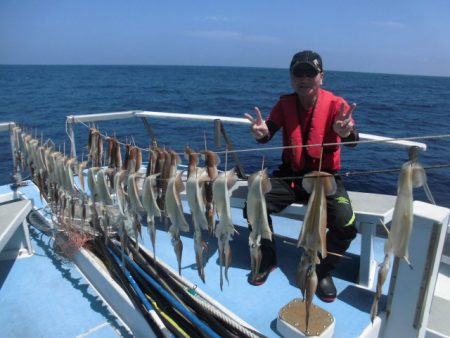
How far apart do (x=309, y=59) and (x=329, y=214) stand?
1.63m

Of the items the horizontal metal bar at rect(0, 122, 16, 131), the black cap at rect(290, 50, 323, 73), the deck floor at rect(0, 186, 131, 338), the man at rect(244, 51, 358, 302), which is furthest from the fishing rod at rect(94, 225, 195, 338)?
the black cap at rect(290, 50, 323, 73)

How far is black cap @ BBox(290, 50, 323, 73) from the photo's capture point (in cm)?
373

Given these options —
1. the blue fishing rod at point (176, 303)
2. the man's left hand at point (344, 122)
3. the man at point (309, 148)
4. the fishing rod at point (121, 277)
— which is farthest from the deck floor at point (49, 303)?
the man's left hand at point (344, 122)

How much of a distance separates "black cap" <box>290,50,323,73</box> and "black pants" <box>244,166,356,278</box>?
1.20 meters

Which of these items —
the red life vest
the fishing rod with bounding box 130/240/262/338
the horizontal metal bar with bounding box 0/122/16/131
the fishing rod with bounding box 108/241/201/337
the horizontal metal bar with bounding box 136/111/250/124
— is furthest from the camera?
the horizontal metal bar with bounding box 0/122/16/131

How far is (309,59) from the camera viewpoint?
3.75m

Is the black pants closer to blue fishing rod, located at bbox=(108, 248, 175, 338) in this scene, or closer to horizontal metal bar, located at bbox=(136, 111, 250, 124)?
horizontal metal bar, located at bbox=(136, 111, 250, 124)

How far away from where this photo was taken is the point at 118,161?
348 cm

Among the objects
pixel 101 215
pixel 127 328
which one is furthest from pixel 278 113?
pixel 127 328

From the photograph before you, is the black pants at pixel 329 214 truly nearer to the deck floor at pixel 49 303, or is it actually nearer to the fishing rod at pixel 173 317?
the fishing rod at pixel 173 317

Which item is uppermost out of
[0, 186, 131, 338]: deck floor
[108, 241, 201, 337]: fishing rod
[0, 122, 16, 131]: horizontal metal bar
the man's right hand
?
the man's right hand

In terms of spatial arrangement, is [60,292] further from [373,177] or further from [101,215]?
[373,177]

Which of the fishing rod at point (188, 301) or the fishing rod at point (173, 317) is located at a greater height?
the fishing rod at point (188, 301)

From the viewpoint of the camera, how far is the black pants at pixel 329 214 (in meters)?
3.74
